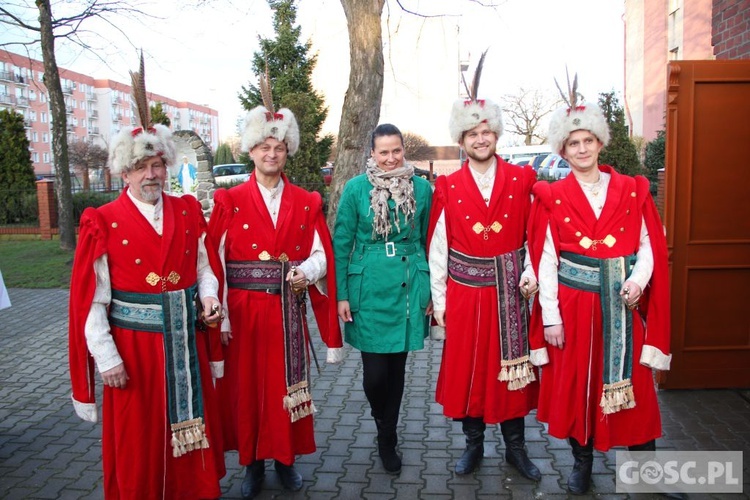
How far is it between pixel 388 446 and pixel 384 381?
0.45m

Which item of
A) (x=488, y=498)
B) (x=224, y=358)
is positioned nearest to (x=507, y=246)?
(x=488, y=498)

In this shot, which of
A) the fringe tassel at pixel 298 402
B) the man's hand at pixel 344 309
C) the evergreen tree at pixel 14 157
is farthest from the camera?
the evergreen tree at pixel 14 157

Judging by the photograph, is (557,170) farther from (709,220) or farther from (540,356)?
(540,356)

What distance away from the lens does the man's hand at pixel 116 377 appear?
2.95m

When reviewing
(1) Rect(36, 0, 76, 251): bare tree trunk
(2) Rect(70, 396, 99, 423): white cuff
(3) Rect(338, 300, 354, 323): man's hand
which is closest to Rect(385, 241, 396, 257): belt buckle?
(3) Rect(338, 300, 354, 323): man's hand

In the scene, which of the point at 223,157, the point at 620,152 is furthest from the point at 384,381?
the point at 223,157

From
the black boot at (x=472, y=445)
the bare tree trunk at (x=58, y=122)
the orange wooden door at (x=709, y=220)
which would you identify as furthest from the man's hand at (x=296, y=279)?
the bare tree trunk at (x=58, y=122)

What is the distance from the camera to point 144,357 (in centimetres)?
310

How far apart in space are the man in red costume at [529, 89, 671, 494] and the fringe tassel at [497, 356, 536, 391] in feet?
0.62

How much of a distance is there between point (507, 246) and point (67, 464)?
10.3 ft

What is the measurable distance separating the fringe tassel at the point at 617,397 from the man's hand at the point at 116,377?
2.46m

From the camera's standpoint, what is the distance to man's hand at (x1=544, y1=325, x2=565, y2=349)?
137 inches

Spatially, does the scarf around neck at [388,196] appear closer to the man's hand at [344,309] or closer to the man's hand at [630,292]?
the man's hand at [344,309]

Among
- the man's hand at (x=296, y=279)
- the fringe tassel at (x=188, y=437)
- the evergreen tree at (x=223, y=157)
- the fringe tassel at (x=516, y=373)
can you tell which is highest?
the evergreen tree at (x=223, y=157)
